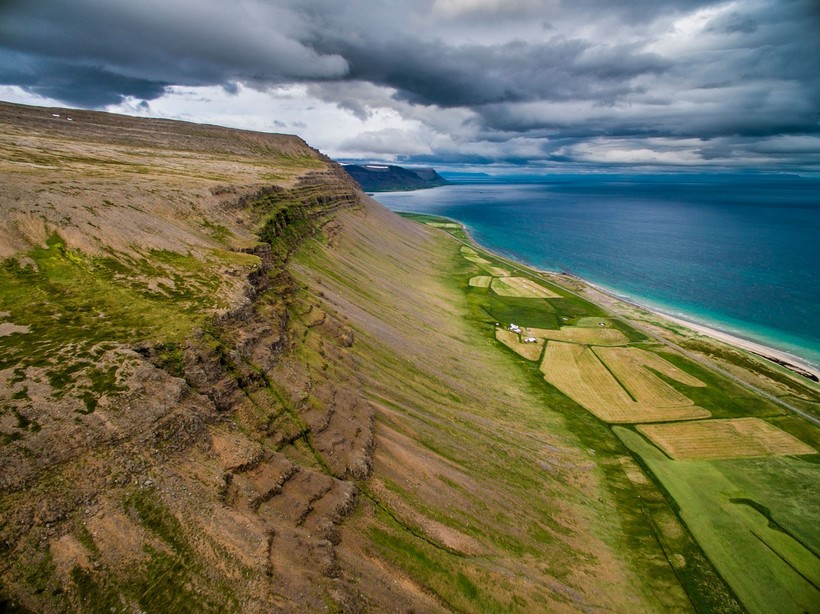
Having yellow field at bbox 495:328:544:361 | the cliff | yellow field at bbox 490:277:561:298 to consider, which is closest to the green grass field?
the cliff

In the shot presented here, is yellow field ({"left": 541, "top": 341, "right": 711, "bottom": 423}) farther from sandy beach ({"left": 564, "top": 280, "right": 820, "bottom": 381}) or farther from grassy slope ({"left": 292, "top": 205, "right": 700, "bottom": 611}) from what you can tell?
sandy beach ({"left": 564, "top": 280, "right": 820, "bottom": 381})

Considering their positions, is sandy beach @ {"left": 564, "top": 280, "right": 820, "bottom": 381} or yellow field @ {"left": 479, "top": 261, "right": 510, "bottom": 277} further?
yellow field @ {"left": 479, "top": 261, "right": 510, "bottom": 277}

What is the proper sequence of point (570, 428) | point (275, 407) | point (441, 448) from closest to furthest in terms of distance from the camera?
point (275, 407), point (441, 448), point (570, 428)

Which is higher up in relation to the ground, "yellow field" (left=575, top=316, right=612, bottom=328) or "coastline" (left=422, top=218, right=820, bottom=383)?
"coastline" (left=422, top=218, right=820, bottom=383)

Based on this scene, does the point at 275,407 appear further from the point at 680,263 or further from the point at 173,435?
the point at 680,263

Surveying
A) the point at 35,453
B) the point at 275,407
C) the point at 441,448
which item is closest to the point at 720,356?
the point at 441,448

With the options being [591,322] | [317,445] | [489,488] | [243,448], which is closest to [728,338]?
[591,322]

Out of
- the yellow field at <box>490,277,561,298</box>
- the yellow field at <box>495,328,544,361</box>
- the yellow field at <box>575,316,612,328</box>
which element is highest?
the yellow field at <box>575,316,612,328</box>
